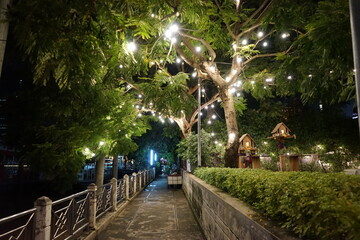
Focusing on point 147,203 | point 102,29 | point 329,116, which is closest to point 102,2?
point 102,29

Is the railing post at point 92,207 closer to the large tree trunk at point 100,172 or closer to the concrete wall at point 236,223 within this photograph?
the concrete wall at point 236,223

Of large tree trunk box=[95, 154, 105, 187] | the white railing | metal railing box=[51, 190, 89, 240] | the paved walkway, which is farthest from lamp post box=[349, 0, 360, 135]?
large tree trunk box=[95, 154, 105, 187]

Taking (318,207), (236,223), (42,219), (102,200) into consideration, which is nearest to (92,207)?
(102,200)

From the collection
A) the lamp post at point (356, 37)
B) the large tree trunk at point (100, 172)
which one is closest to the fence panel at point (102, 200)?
the large tree trunk at point (100, 172)

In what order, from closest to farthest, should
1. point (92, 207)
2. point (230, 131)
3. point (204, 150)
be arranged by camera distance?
point (92, 207)
point (230, 131)
point (204, 150)

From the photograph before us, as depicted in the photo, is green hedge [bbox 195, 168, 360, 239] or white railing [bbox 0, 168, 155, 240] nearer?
green hedge [bbox 195, 168, 360, 239]

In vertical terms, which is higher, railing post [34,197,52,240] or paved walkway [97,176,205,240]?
railing post [34,197,52,240]

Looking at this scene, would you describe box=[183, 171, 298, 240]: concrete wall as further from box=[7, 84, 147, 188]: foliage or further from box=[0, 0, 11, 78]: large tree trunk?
box=[7, 84, 147, 188]: foliage

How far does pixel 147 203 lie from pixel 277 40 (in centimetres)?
1273

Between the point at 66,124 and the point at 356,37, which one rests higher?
the point at 66,124

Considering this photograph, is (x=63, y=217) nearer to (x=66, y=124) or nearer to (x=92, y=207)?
(x=92, y=207)

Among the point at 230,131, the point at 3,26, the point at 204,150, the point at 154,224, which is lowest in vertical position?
the point at 154,224

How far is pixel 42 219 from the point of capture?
5.02m

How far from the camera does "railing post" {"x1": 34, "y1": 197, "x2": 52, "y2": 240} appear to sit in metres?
4.96
